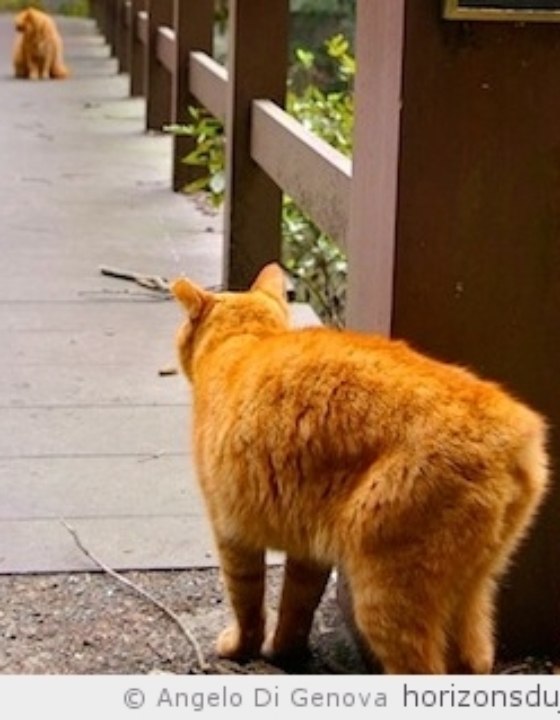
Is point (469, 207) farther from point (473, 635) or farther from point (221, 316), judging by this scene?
point (473, 635)

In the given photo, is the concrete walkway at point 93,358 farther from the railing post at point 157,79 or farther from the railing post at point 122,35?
the railing post at point 122,35

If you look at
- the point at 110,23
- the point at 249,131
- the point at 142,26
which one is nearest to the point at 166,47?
the point at 142,26

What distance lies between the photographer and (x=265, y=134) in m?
5.38

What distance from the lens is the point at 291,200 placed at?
17.2 feet

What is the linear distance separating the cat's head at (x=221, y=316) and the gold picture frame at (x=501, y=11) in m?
0.65

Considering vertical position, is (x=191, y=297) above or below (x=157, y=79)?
above

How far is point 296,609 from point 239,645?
13cm

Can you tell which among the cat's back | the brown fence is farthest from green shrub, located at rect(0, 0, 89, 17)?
the cat's back

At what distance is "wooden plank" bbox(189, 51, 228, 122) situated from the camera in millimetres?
6691

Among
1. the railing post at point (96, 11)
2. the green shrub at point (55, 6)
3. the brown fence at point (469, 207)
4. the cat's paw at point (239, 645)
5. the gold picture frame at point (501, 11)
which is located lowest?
the green shrub at point (55, 6)

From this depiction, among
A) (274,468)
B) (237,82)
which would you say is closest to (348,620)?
(274,468)

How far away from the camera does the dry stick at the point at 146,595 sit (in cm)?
302

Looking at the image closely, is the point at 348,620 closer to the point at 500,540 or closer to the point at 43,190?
the point at 500,540
